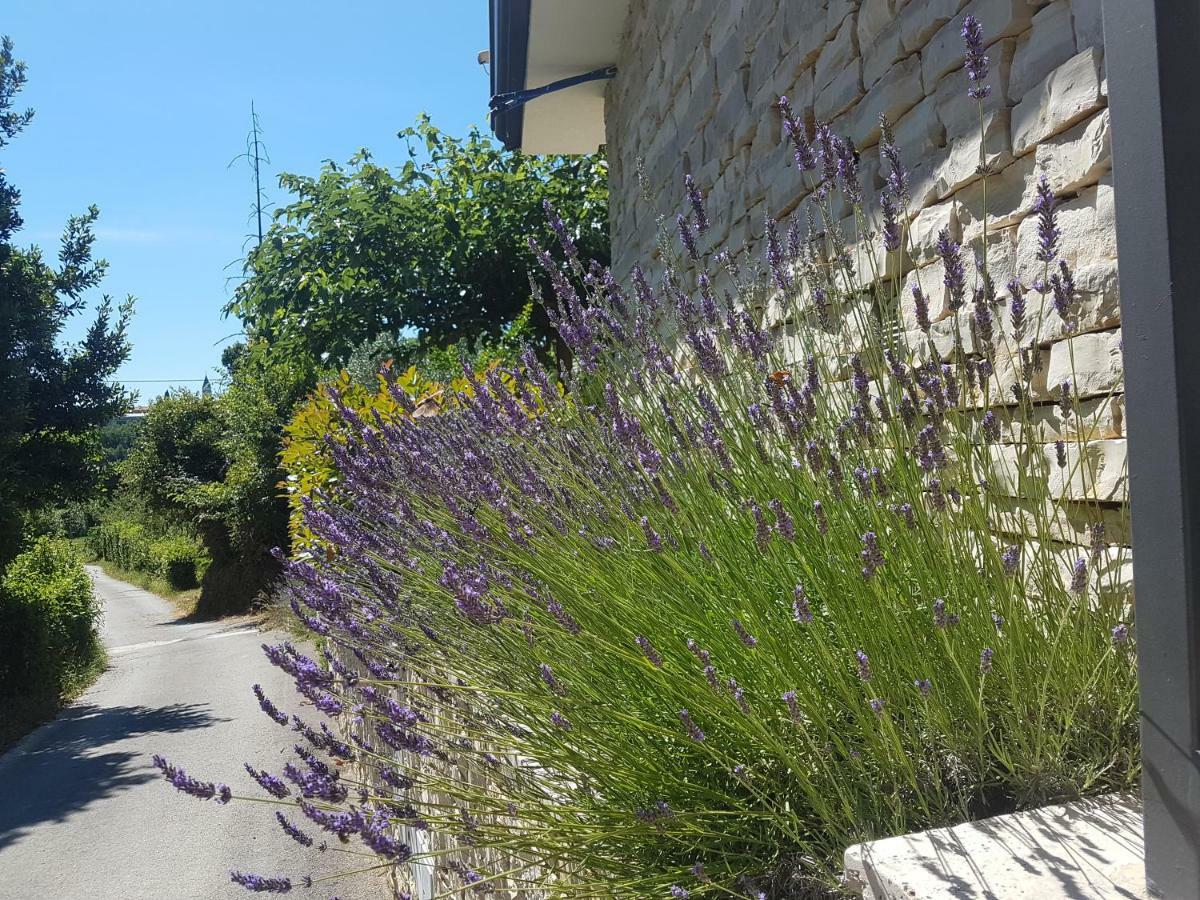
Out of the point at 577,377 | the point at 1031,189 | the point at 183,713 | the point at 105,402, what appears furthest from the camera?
the point at 105,402

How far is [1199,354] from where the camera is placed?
3.82 ft

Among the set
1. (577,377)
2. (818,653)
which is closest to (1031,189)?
(818,653)

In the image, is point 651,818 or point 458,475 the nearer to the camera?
point 651,818

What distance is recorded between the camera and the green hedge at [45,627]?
1248 centimetres

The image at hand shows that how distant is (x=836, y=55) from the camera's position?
338cm

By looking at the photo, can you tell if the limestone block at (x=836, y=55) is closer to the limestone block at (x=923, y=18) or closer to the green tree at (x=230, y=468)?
the limestone block at (x=923, y=18)

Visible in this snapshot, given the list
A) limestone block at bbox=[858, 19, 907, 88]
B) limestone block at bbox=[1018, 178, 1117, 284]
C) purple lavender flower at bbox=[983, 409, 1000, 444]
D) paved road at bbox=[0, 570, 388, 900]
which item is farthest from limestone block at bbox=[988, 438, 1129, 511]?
paved road at bbox=[0, 570, 388, 900]

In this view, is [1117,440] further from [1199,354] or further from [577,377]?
[577,377]

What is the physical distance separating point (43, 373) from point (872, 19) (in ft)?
39.1

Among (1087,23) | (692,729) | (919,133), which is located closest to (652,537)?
(692,729)

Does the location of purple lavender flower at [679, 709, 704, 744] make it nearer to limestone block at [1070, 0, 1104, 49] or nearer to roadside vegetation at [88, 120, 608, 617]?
limestone block at [1070, 0, 1104, 49]

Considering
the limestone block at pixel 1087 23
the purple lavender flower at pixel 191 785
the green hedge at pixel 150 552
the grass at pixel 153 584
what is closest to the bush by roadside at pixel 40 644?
the grass at pixel 153 584

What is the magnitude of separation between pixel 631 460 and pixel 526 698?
706 millimetres

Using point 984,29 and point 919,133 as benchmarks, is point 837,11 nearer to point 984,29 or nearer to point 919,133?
point 919,133
